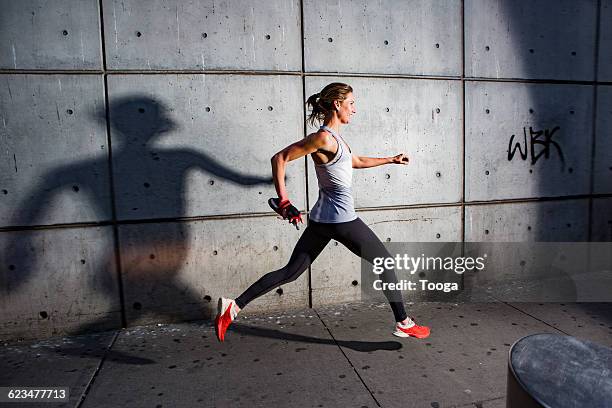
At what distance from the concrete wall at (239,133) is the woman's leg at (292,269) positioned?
70 centimetres

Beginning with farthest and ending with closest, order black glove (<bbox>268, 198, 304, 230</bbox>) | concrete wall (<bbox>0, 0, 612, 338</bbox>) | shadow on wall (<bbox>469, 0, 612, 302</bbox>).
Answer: shadow on wall (<bbox>469, 0, 612, 302</bbox>)
concrete wall (<bbox>0, 0, 612, 338</bbox>)
black glove (<bbox>268, 198, 304, 230</bbox>)

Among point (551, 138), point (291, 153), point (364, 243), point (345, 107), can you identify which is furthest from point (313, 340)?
point (551, 138)

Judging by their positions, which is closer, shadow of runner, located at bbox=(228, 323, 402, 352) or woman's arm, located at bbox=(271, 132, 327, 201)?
woman's arm, located at bbox=(271, 132, 327, 201)

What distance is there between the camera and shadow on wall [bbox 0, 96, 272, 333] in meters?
3.19

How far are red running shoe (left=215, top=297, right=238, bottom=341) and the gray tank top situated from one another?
0.84 metres

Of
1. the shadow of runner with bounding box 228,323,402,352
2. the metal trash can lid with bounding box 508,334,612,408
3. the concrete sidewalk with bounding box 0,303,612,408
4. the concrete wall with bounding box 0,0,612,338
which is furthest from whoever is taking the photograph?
the concrete wall with bounding box 0,0,612,338

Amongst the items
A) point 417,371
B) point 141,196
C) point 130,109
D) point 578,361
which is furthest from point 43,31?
point 578,361

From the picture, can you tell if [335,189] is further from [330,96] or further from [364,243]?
[330,96]

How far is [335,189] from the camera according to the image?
9.36 feet

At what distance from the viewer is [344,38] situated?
3.59 m

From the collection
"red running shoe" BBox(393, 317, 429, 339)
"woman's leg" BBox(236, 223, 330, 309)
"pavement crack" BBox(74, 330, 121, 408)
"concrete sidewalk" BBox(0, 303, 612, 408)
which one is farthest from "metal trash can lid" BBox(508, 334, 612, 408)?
"pavement crack" BBox(74, 330, 121, 408)

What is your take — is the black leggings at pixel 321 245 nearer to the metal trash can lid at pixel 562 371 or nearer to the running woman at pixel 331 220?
the running woman at pixel 331 220

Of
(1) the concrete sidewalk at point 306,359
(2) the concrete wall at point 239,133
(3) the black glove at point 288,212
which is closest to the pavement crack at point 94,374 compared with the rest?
(1) the concrete sidewalk at point 306,359

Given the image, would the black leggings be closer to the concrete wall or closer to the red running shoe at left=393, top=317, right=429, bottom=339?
the red running shoe at left=393, top=317, right=429, bottom=339
